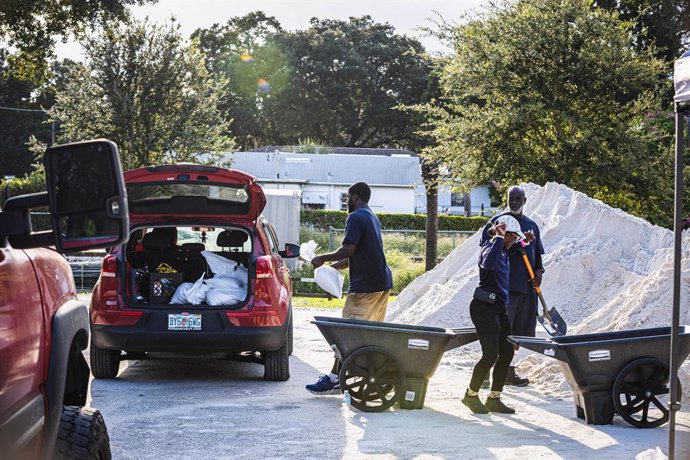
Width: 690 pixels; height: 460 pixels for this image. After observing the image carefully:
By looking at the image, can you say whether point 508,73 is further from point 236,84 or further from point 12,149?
point 236,84

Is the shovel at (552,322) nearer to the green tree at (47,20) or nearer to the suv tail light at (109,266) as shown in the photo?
the suv tail light at (109,266)

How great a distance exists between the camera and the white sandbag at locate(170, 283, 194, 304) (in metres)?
10.7

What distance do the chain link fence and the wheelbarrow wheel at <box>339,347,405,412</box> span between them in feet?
49.5

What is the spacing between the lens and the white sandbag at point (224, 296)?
10.5 metres

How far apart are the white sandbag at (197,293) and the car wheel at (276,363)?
87 cm

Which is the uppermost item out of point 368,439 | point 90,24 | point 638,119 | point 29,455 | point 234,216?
point 90,24

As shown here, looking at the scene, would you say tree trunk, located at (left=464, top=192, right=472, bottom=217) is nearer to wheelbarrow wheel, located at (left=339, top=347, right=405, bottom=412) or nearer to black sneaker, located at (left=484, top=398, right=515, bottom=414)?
black sneaker, located at (left=484, top=398, right=515, bottom=414)

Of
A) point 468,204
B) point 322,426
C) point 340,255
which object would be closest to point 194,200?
point 340,255

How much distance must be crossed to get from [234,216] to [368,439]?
10.9 ft

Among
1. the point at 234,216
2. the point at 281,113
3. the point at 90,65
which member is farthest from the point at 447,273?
the point at 281,113

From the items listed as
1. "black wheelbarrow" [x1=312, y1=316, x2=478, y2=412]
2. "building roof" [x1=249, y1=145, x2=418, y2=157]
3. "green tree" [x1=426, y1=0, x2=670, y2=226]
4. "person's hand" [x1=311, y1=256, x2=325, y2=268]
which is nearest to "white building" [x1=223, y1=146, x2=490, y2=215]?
"building roof" [x1=249, y1=145, x2=418, y2=157]

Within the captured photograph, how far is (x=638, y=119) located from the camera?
2495 cm

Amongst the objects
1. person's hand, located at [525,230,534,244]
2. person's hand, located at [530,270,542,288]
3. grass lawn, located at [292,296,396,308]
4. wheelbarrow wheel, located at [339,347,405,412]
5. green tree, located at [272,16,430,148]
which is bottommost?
grass lawn, located at [292,296,396,308]

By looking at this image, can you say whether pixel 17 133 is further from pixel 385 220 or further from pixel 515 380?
pixel 515 380
